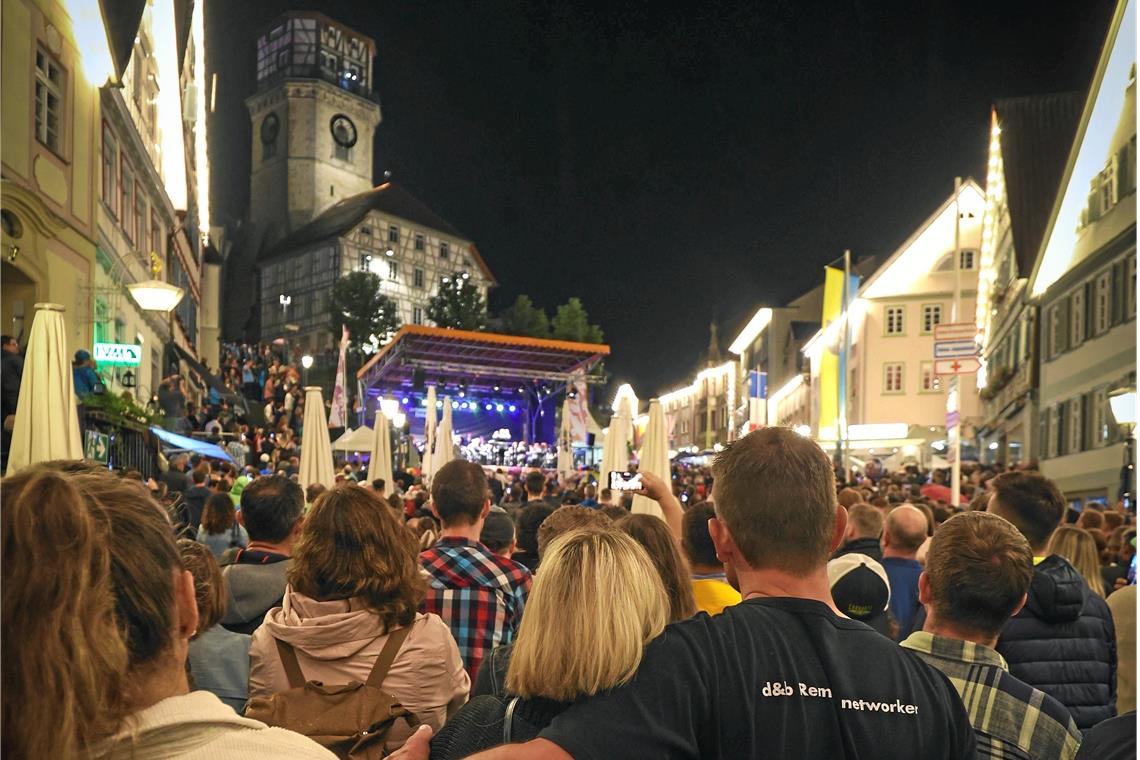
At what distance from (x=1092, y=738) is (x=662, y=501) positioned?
2902 millimetres

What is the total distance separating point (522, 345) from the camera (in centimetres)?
4012

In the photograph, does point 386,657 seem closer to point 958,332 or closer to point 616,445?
point 616,445

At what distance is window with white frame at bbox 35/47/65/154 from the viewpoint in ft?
54.4

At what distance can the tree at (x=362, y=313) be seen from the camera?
237 ft

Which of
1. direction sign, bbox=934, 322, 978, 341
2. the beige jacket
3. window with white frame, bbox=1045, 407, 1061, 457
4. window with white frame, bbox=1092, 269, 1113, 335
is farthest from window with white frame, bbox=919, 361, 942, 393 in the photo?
the beige jacket

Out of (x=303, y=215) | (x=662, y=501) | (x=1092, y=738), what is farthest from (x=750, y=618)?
(x=303, y=215)

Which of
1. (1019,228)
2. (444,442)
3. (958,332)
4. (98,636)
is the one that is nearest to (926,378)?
(1019,228)

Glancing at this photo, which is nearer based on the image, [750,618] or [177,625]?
[177,625]

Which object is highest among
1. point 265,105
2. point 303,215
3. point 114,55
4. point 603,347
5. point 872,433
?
point 265,105

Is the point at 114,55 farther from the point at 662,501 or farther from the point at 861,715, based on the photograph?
the point at 861,715

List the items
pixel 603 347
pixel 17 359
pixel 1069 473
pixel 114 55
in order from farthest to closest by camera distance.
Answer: pixel 603 347 < pixel 1069 473 < pixel 114 55 < pixel 17 359

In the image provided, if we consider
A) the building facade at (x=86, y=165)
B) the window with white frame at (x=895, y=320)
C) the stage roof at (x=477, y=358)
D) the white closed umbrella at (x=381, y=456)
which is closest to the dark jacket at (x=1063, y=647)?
the building facade at (x=86, y=165)

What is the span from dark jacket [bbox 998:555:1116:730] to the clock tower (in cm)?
9108

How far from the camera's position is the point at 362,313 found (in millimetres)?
72312
